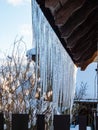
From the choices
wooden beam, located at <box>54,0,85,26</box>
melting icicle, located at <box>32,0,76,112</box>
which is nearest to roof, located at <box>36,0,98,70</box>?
wooden beam, located at <box>54,0,85,26</box>

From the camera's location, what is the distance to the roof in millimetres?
1739

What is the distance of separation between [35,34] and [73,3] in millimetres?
881

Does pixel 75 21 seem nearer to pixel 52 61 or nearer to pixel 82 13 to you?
pixel 82 13

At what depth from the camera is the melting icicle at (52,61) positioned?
2.61 m

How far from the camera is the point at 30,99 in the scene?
273 inches

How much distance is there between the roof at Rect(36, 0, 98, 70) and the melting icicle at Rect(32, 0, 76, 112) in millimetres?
147

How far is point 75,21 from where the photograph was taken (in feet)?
6.97

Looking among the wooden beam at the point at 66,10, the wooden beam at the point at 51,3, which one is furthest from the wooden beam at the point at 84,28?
the wooden beam at the point at 51,3

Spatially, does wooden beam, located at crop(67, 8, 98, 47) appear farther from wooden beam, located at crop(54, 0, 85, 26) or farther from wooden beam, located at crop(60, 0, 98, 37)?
wooden beam, located at crop(54, 0, 85, 26)

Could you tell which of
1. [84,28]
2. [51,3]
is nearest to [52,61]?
[84,28]

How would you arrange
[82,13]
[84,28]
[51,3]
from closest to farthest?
[51,3] < [82,13] < [84,28]

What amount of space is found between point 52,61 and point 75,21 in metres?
1.58

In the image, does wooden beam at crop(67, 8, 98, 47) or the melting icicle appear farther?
the melting icicle

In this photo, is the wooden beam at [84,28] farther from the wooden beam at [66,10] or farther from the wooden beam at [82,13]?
the wooden beam at [66,10]
